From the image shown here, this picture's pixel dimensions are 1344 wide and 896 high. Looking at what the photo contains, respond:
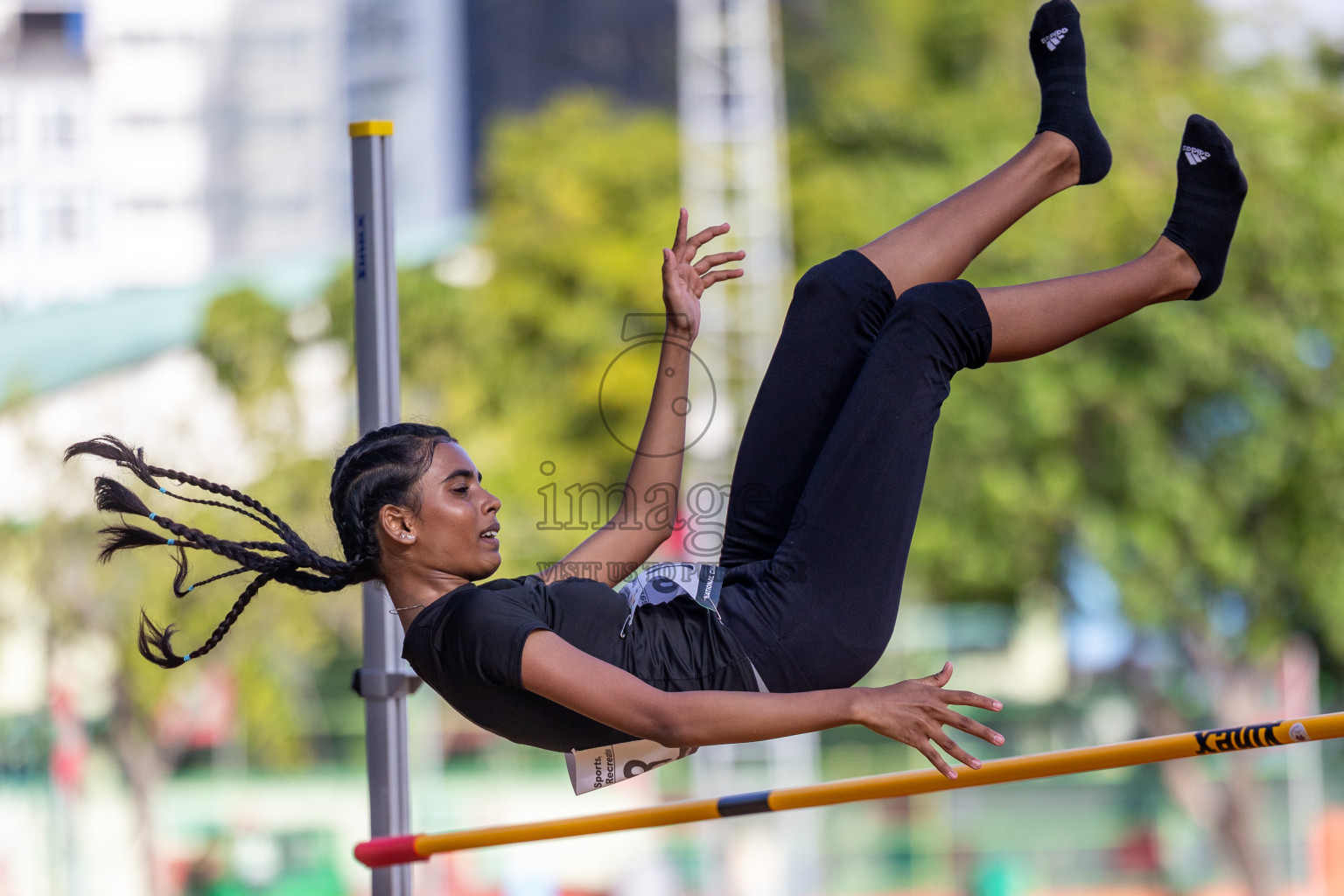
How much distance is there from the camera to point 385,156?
3.54 meters

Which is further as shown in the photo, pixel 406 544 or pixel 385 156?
pixel 385 156

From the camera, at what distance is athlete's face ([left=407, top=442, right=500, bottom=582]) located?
8.95ft

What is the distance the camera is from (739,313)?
14.1 metres

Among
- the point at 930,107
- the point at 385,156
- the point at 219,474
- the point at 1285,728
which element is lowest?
the point at 1285,728

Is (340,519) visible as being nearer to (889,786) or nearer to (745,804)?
(745,804)

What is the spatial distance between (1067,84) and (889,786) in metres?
1.45

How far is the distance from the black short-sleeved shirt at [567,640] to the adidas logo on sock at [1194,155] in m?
1.31

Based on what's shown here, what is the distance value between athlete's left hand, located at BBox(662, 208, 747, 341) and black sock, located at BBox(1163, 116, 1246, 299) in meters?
0.87

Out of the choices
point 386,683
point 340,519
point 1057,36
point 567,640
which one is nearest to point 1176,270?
point 1057,36

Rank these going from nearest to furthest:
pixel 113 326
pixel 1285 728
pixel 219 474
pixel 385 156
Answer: pixel 1285 728 → pixel 385 156 → pixel 219 474 → pixel 113 326

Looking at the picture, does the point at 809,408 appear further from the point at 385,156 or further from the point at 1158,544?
the point at 1158,544

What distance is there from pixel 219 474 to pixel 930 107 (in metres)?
9.74

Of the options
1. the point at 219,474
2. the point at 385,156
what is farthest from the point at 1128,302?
the point at 219,474

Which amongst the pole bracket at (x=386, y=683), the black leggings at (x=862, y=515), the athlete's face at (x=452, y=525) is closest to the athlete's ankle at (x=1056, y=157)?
the black leggings at (x=862, y=515)
